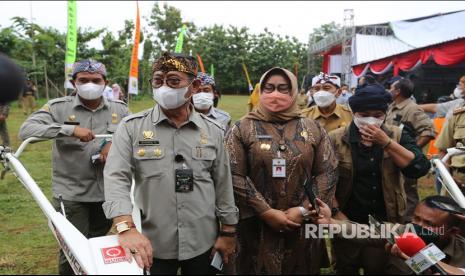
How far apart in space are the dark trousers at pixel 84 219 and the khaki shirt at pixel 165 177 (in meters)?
1.24

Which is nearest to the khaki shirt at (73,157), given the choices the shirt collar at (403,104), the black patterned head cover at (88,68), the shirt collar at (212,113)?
the black patterned head cover at (88,68)

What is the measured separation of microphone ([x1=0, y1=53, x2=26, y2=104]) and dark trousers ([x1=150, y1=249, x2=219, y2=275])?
1352mm

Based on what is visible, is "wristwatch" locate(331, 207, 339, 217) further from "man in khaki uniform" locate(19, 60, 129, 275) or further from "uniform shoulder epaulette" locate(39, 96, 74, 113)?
"uniform shoulder epaulette" locate(39, 96, 74, 113)

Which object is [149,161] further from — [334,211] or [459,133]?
[459,133]

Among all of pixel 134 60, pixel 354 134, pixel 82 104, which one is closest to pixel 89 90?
pixel 82 104

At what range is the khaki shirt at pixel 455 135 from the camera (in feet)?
11.4

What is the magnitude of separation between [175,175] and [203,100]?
2.22m

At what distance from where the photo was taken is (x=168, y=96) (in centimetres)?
225

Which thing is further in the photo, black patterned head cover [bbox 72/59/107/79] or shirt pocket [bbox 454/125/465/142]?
shirt pocket [bbox 454/125/465/142]

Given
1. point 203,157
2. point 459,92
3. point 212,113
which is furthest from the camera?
point 459,92

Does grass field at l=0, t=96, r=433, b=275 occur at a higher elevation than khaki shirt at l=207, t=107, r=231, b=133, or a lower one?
lower

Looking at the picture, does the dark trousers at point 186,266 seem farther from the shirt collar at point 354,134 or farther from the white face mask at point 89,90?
the white face mask at point 89,90

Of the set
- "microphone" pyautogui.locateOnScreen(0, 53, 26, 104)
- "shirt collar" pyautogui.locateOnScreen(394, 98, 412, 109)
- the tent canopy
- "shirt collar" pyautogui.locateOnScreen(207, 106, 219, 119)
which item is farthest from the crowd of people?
the tent canopy

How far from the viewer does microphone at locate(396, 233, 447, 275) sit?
1.79 metres
